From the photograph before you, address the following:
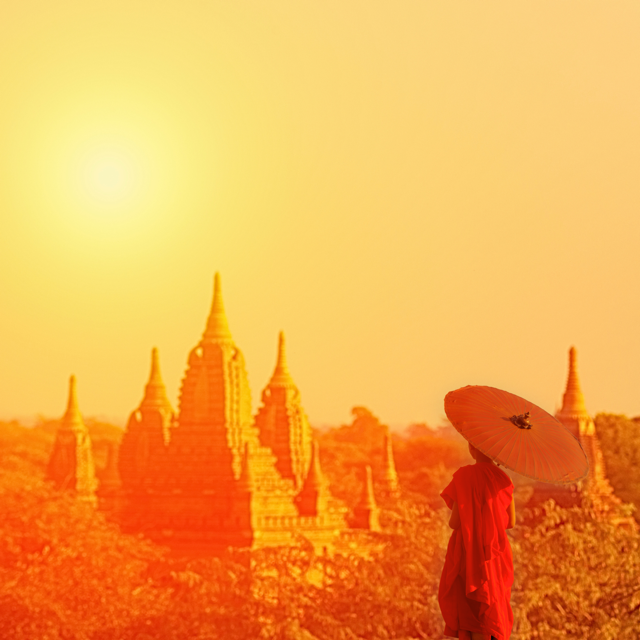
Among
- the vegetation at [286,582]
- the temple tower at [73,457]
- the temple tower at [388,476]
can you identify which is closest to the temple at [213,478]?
the temple tower at [73,457]

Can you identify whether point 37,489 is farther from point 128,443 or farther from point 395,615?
point 395,615

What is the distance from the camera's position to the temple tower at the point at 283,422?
6694 cm

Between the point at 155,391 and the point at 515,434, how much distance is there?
179 ft

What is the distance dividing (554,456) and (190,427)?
162 feet

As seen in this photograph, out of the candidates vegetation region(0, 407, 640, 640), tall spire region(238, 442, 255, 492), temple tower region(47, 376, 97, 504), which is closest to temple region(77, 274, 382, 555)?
tall spire region(238, 442, 255, 492)

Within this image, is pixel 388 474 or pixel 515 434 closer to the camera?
pixel 515 434

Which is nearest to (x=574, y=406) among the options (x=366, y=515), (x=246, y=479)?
(x=366, y=515)

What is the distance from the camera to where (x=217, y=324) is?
6256 cm

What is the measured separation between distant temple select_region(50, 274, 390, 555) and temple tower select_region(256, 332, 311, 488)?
4.11 ft

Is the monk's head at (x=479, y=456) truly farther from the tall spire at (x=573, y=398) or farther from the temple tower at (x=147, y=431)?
the tall spire at (x=573, y=398)

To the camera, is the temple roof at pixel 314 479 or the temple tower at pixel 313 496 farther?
the temple roof at pixel 314 479

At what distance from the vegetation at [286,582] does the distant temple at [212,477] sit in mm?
Result: 1789

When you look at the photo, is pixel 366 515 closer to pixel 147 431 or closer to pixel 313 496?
pixel 313 496

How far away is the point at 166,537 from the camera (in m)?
58.3
